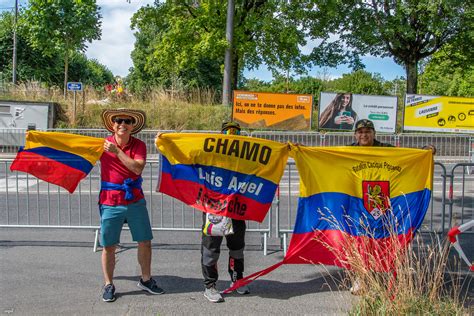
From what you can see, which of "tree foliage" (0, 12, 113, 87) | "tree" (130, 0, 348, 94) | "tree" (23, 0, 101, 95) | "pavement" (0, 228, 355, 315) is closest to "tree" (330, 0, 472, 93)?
"tree" (130, 0, 348, 94)

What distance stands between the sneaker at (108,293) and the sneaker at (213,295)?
883 millimetres

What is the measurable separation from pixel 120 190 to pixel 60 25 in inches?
759

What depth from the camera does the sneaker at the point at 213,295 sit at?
498cm

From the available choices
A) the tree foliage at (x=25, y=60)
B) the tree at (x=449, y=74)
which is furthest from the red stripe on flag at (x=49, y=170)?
the tree foliage at (x=25, y=60)

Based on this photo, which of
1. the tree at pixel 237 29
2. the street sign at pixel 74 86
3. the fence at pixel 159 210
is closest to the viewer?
the fence at pixel 159 210

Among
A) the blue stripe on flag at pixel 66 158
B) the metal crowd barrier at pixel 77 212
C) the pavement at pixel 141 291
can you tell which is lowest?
the pavement at pixel 141 291

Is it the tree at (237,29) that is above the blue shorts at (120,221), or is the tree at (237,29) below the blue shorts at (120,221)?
above

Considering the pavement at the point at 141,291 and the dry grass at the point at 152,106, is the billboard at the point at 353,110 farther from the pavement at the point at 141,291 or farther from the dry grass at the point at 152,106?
the pavement at the point at 141,291

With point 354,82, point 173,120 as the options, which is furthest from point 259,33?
point 354,82

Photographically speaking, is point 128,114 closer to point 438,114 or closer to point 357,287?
point 357,287

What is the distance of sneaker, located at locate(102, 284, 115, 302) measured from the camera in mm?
4996

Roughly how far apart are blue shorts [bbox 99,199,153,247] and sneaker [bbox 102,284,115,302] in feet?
1.35

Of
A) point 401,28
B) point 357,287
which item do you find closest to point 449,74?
point 401,28

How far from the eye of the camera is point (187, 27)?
23578 mm
